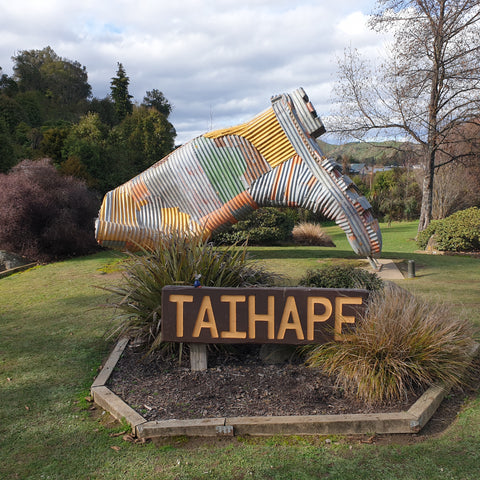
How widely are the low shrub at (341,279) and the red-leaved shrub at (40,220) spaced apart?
29.0 ft

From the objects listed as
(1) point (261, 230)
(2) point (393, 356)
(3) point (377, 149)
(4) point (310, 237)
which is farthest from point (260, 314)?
(3) point (377, 149)

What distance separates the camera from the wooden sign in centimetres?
420

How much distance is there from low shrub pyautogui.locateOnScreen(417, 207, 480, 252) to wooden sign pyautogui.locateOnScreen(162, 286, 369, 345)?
1176cm

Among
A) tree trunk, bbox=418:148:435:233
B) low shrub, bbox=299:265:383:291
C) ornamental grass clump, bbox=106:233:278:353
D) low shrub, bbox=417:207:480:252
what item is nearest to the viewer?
ornamental grass clump, bbox=106:233:278:353

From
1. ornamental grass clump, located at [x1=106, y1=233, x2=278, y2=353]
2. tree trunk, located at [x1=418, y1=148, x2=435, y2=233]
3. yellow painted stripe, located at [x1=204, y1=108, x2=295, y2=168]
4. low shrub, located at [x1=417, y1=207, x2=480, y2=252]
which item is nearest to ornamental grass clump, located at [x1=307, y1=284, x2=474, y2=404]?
ornamental grass clump, located at [x1=106, y1=233, x2=278, y2=353]

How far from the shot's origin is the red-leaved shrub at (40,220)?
479 inches

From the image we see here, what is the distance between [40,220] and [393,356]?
36.5ft

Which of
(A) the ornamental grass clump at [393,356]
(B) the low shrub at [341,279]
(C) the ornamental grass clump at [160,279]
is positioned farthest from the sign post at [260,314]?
(B) the low shrub at [341,279]

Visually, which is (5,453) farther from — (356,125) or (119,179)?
(356,125)

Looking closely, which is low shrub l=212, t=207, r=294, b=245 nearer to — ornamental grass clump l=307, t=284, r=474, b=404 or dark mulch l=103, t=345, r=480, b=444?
dark mulch l=103, t=345, r=480, b=444

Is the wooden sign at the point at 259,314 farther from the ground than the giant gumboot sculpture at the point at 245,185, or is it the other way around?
the giant gumboot sculpture at the point at 245,185

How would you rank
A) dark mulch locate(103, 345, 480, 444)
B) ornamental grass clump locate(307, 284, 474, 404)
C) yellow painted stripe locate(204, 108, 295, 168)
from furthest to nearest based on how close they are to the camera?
yellow painted stripe locate(204, 108, 295, 168) < ornamental grass clump locate(307, 284, 474, 404) < dark mulch locate(103, 345, 480, 444)

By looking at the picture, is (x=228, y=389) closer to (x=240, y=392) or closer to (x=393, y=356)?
(x=240, y=392)

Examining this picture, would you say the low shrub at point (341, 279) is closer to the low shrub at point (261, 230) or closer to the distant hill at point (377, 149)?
the distant hill at point (377, 149)
